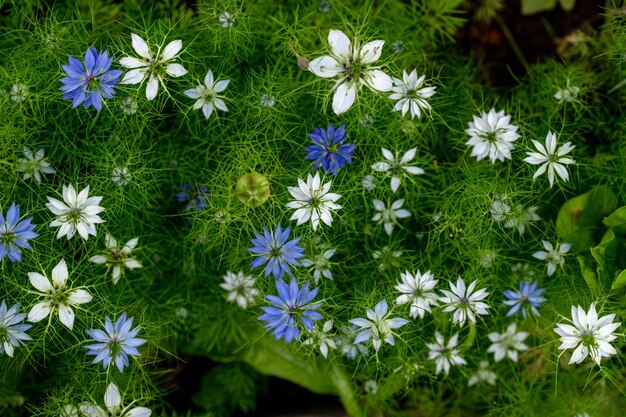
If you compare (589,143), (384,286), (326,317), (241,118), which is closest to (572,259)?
(589,143)

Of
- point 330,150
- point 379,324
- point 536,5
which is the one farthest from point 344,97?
point 536,5

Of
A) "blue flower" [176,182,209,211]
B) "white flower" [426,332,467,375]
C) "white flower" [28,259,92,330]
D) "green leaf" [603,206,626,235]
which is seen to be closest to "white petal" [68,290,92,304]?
"white flower" [28,259,92,330]

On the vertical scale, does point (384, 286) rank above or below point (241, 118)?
below

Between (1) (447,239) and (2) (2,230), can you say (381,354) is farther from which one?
(2) (2,230)

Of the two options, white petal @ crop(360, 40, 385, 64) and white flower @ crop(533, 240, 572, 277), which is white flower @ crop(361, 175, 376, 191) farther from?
white flower @ crop(533, 240, 572, 277)

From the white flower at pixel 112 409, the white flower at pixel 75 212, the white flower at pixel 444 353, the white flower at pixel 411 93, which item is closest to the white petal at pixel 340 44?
the white flower at pixel 411 93

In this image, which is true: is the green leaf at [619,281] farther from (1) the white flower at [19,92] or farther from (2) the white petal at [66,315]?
(1) the white flower at [19,92]

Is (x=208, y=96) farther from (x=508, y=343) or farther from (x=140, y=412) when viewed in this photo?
(x=508, y=343)
